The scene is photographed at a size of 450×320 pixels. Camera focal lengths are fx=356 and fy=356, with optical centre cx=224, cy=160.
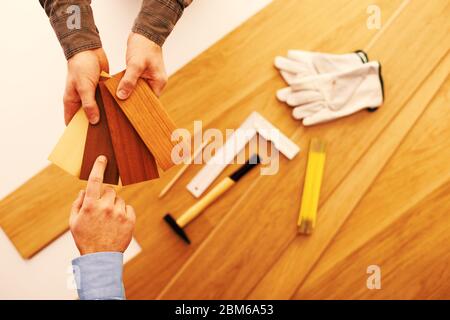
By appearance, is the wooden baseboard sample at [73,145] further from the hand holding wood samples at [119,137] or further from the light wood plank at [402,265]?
the light wood plank at [402,265]

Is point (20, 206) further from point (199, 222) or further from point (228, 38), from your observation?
point (228, 38)

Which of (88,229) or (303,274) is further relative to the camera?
(303,274)

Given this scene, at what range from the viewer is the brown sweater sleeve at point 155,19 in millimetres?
587

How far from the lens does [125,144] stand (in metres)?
0.55

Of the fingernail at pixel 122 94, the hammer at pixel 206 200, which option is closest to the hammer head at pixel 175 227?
the hammer at pixel 206 200

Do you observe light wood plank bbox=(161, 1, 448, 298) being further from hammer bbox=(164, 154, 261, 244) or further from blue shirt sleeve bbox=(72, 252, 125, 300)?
blue shirt sleeve bbox=(72, 252, 125, 300)

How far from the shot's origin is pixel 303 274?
76cm

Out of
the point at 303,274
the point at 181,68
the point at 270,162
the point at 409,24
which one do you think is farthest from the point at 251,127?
the point at 409,24

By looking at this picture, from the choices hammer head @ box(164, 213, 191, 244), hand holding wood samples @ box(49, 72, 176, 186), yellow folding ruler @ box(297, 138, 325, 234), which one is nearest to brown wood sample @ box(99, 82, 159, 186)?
hand holding wood samples @ box(49, 72, 176, 186)

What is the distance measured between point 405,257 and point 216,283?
0.41 metres

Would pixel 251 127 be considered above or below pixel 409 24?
below

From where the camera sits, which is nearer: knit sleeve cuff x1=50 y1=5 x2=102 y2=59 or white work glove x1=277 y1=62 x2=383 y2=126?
knit sleeve cuff x1=50 y1=5 x2=102 y2=59

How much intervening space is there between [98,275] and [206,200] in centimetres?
30

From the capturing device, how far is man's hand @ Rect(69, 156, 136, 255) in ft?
1.71
